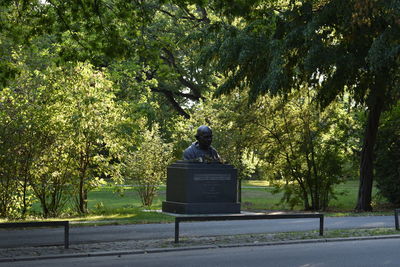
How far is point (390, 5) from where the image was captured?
1844 cm

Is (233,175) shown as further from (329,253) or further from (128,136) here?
(329,253)

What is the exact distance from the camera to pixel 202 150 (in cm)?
2097

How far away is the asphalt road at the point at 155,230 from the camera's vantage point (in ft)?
43.4

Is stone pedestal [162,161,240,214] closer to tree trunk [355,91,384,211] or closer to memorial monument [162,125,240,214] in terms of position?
memorial monument [162,125,240,214]

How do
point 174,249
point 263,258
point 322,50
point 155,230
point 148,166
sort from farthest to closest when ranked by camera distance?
point 148,166, point 322,50, point 155,230, point 174,249, point 263,258

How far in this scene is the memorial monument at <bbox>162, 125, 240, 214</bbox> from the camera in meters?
19.6

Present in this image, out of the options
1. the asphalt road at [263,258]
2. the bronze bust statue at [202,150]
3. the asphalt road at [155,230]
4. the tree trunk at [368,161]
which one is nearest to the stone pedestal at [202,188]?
the bronze bust statue at [202,150]

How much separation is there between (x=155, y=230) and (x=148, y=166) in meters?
13.6

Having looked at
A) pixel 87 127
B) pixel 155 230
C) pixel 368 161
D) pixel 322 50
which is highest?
pixel 322 50

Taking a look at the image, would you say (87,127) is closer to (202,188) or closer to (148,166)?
(202,188)

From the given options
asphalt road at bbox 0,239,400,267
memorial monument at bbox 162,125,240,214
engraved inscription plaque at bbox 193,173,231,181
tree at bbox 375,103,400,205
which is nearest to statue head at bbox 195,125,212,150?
memorial monument at bbox 162,125,240,214

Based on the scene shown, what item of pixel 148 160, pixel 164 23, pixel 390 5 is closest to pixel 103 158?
pixel 148 160

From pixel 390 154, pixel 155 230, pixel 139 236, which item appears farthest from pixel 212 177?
pixel 390 154

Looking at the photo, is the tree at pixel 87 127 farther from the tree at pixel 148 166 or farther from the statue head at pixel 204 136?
the tree at pixel 148 166
